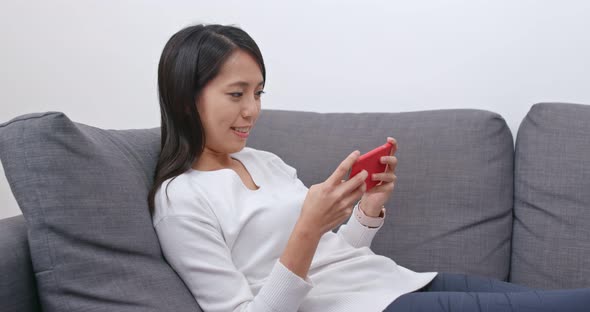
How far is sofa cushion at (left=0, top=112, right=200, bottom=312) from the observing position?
0.99 m

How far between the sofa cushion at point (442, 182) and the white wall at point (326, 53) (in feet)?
0.72

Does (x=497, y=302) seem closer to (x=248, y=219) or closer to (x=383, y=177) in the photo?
(x=383, y=177)

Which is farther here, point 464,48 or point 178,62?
point 464,48

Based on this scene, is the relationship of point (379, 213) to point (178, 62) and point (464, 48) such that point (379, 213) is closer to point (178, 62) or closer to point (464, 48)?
point (178, 62)

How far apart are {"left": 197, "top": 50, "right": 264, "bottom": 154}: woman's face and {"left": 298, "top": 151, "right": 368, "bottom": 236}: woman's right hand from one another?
0.29 m

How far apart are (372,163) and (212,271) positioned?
0.37 m

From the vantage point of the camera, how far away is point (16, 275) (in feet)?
3.18

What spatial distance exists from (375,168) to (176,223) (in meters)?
0.40

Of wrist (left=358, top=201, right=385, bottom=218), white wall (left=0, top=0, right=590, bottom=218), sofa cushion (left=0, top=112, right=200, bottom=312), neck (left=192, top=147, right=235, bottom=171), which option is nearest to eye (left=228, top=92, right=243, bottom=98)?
neck (left=192, top=147, right=235, bottom=171)

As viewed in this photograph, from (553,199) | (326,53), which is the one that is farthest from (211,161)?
(553,199)

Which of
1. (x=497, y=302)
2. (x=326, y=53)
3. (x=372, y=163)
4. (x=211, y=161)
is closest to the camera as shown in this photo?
(x=497, y=302)

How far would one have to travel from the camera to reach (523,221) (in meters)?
1.55

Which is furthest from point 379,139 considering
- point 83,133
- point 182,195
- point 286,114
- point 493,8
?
point 83,133

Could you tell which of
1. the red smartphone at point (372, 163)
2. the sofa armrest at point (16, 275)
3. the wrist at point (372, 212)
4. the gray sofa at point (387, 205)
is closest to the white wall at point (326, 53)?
the gray sofa at point (387, 205)
